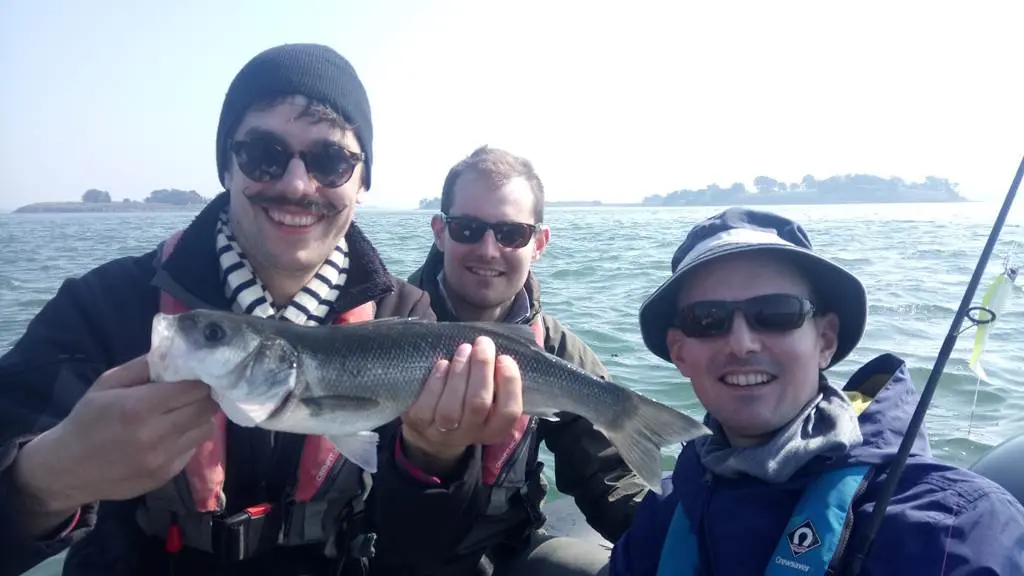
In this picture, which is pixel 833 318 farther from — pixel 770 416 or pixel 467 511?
pixel 467 511

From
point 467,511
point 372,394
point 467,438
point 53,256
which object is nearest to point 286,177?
point 372,394

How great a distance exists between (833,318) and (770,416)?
72 cm

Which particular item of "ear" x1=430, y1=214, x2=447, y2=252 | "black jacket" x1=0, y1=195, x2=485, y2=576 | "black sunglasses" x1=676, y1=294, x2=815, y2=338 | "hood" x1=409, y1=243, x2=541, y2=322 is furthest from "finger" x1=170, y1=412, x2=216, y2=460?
"ear" x1=430, y1=214, x2=447, y2=252

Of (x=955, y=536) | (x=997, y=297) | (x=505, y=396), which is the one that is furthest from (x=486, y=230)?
(x=955, y=536)

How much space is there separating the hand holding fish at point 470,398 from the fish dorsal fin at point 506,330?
95 mm

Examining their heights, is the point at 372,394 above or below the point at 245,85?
below

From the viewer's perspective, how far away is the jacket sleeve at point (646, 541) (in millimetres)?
3512

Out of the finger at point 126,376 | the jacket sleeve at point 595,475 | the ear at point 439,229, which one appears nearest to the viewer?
the finger at point 126,376

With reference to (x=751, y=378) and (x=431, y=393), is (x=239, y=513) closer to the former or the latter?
(x=431, y=393)

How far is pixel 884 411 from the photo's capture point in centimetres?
307

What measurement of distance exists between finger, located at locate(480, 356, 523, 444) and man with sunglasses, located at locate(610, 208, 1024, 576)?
0.87 meters

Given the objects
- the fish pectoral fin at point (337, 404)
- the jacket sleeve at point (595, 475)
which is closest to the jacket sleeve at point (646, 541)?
the jacket sleeve at point (595, 475)

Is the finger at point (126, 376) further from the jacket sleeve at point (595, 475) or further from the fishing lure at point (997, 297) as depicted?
the fishing lure at point (997, 297)

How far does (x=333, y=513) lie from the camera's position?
12.1 ft
